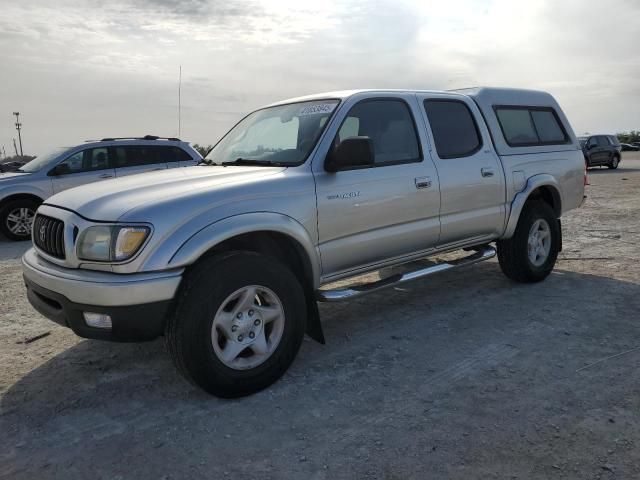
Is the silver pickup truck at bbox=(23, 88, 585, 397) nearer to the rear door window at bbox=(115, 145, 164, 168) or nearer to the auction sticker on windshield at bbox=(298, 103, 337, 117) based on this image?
the auction sticker on windshield at bbox=(298, 103, 337, 117)

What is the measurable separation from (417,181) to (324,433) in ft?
7.12

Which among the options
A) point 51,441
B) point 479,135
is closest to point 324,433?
point 51,441

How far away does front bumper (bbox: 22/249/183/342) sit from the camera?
115 inches

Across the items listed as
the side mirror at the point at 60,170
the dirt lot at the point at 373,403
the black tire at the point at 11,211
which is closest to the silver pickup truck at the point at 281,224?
the dirt lot at the point at 373,403

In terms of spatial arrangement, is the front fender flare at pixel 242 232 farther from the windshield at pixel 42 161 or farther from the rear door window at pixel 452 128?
the windshield at pixel 42 161

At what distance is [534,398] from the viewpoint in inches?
125

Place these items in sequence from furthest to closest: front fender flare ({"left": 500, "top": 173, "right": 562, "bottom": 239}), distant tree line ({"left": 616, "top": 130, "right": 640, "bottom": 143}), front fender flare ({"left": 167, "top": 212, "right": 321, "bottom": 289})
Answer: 1. distant tree line ({"left": 616, "top": 130, "right": 640, "bottom": 143})
2. front fender flare ({"left": 500, "top": 173, "right": 562, "bottom": 239})
3. front fender flare ({"left": 167, "top": 212, "right": 321, "bottom": 289})

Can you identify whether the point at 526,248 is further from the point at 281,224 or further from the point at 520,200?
the point at 281,224

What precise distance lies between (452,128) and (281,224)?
215 cm

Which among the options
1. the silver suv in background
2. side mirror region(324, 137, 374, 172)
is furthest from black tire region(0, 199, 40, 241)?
side mirror region(324, 137, 374, 172)

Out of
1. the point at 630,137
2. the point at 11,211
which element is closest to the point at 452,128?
the point at 11,211

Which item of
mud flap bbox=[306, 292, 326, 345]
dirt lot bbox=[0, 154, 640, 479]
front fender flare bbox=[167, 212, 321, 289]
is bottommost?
dirt lot bbox=[0, 154, 640, 479]

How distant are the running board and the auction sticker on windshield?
1.32 m

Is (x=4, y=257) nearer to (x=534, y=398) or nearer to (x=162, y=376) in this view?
(x=162, y=376)
